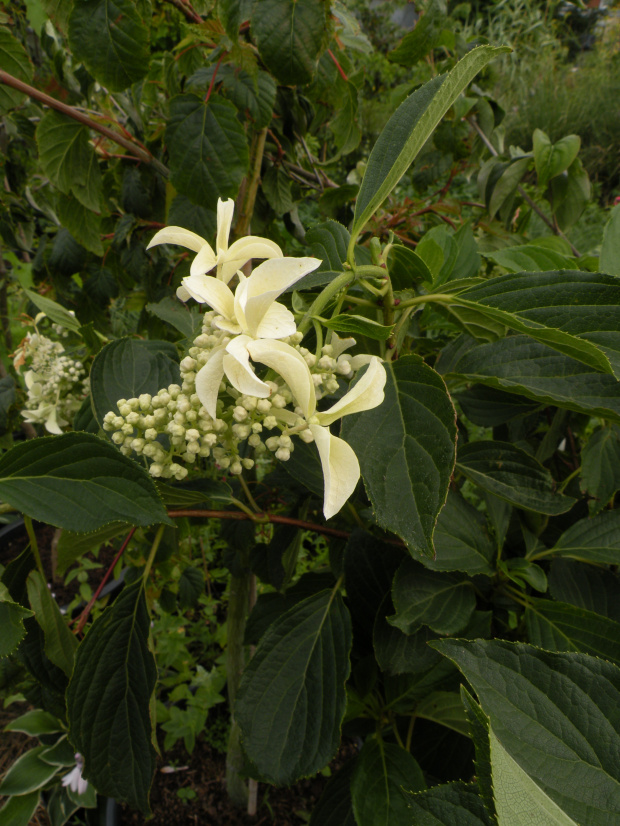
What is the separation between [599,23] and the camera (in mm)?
6988

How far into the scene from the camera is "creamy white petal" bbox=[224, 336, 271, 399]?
299 mm

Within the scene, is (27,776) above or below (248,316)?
below

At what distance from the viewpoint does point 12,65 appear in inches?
35.2

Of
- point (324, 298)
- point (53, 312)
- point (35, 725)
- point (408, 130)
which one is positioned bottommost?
point (35, 725)

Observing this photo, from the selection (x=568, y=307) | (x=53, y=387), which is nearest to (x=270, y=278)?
(x=568, y=307)

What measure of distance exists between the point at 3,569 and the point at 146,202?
2.71ft

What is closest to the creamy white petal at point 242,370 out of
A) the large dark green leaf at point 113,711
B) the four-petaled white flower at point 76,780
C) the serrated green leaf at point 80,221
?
the large dark green leaf at point 113,711

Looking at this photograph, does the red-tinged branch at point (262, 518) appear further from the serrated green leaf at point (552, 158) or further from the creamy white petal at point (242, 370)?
the serrated green leaf at point (552, 158)

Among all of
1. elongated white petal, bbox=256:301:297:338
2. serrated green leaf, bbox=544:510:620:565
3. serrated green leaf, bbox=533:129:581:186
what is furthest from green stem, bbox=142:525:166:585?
serrated green leaf, bbox=533:129:581:186

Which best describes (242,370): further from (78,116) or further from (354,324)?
(78,116)

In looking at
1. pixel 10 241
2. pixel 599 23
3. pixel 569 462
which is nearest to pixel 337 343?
pixel 569 462

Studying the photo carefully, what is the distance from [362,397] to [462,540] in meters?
Result: 0.35

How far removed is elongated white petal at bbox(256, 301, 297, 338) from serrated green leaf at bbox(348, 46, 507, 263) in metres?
0.12

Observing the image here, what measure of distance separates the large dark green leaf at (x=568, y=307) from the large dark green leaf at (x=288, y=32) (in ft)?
1.76
